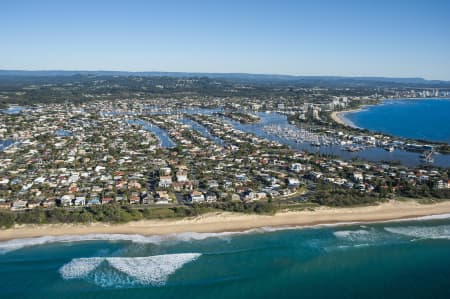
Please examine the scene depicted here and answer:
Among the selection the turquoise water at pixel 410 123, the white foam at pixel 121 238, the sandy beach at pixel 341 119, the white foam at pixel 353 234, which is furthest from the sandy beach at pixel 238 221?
the sandy beach at pixel 341 119

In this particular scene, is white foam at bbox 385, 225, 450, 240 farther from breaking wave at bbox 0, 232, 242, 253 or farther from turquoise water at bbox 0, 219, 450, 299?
breaking wave at bbox 0, 232, 242, 253

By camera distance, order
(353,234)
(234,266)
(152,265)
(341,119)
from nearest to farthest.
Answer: (152,265) → (234,266) → (353,234) → (341,119)

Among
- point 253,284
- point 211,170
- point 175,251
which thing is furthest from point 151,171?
point 253,284

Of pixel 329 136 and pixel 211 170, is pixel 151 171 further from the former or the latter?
pixel 329 136

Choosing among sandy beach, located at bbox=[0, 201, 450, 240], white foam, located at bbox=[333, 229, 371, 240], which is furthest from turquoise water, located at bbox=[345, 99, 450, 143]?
white foam, located at bbox=[333, 229, 371, 240]

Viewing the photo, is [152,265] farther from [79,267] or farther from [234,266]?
[234,266]

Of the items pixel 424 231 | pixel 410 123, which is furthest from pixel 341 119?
pixel 424 231
